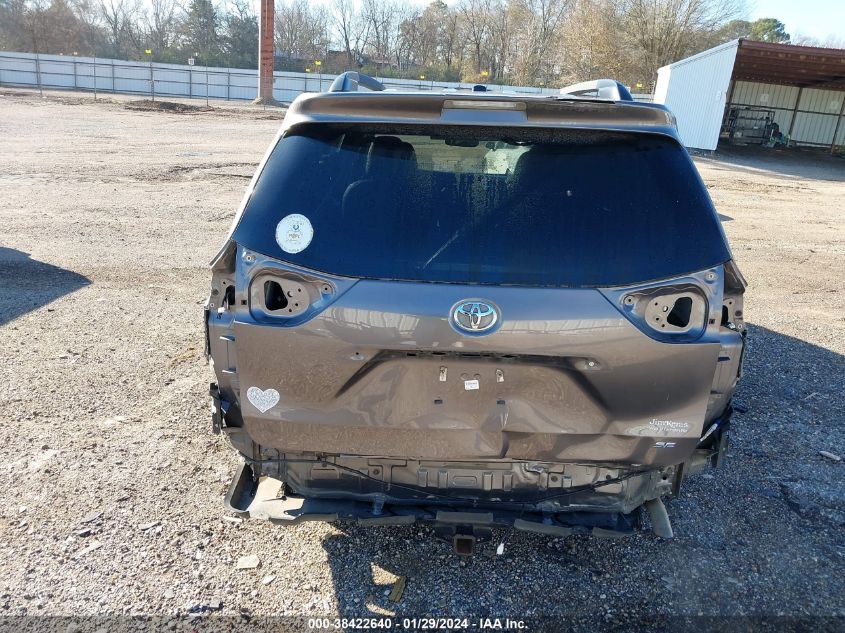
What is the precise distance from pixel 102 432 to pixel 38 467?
45cm

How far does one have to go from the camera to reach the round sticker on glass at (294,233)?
2314mm

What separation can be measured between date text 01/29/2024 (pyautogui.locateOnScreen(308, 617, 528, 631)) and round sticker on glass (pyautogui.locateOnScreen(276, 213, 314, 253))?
1.56 meters

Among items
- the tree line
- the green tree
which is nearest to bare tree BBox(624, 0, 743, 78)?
the tree line

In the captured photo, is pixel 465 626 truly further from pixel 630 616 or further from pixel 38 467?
pixel 38 467

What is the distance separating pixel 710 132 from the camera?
26.2 meters

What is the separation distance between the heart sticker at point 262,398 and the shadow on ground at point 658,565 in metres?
0.99

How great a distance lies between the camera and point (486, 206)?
238 centimetres

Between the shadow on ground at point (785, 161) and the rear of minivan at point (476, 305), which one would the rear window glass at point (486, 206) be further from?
the shadow on ground at point (785, 161)

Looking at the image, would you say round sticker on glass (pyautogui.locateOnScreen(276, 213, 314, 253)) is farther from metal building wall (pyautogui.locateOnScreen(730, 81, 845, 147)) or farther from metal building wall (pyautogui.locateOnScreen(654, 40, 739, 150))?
metal building wall (pyautogui.locateOnScreen(730, 81, 845, 147))

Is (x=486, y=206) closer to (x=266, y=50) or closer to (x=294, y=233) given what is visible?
(x=294, y=233)

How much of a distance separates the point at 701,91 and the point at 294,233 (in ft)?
92.1

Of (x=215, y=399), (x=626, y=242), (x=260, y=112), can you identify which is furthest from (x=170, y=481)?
(x=260, y=112)

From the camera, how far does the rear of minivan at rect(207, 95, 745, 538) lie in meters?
2.25

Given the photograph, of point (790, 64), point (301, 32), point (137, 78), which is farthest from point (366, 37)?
point (790, 64)
